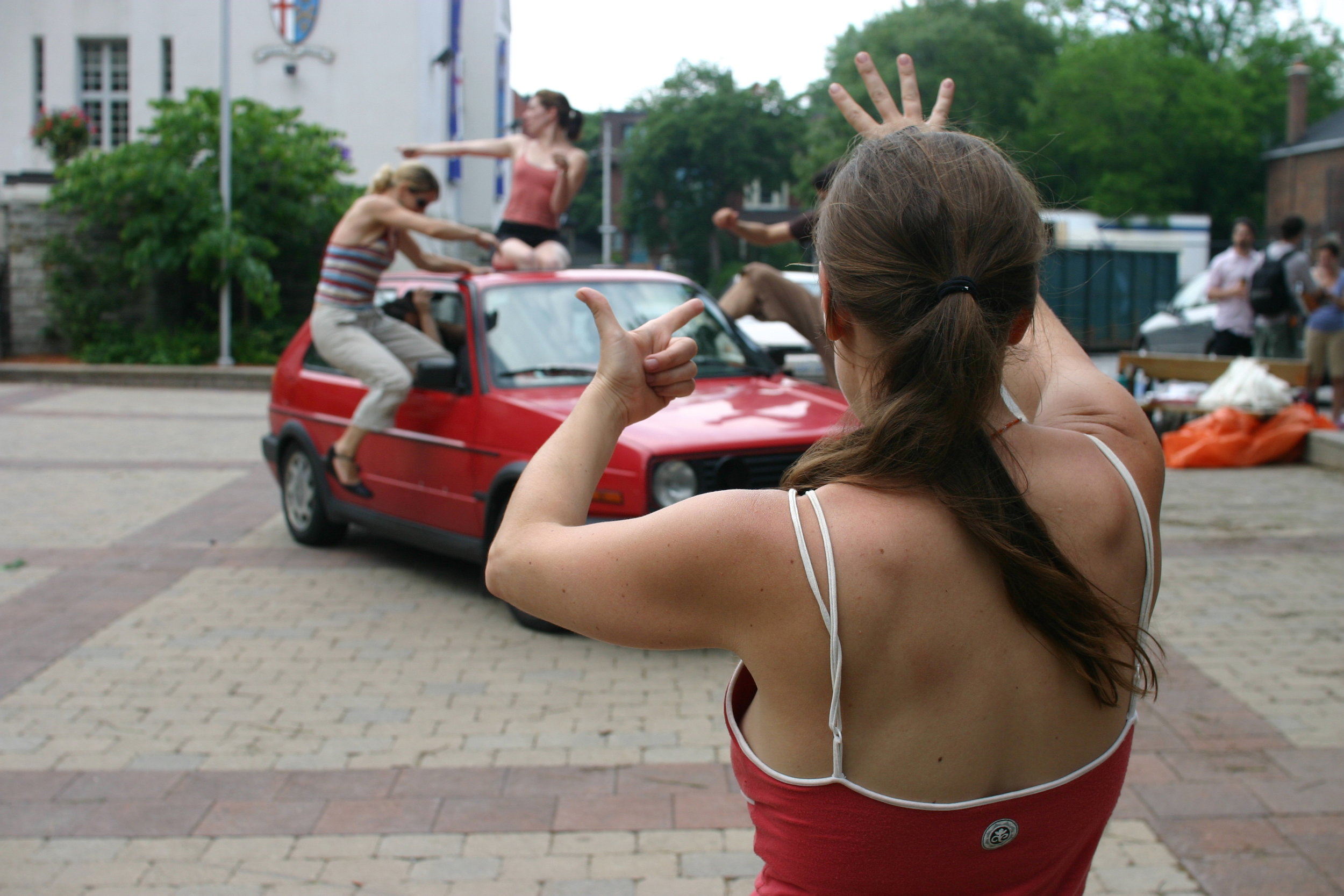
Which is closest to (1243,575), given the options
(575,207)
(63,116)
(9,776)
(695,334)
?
(695,334)

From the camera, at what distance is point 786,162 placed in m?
65.8

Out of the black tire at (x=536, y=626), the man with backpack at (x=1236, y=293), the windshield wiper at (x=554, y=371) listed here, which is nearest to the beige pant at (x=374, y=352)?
the windshield wiper at (x=554, y=371)

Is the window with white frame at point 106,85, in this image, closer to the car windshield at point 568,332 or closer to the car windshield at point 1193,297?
the car windshield at point 1193,297

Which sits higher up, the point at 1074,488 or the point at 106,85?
the point at 106,85

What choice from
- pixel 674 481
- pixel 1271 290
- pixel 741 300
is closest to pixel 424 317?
pixel 741 300

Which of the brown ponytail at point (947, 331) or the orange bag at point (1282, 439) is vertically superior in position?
the brown ponytail at point (947, 331)

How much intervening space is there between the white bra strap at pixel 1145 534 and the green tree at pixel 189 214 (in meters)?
19.7

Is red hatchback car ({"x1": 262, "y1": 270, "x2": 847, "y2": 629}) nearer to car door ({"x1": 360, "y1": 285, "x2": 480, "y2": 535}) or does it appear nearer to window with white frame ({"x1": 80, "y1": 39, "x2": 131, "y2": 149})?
car door ({"x1": 360, "y1": 285, "x2": 480, "y2": 535})

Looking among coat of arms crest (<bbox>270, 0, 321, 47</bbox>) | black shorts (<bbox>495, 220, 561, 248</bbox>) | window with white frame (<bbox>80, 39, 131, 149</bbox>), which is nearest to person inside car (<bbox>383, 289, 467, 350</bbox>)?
black shorts (<bbox>495, 220, 561, 248</bbox>)

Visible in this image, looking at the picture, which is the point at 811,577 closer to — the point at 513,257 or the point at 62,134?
the point at 513,257

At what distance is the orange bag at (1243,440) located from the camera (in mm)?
10914

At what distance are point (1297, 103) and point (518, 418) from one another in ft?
167

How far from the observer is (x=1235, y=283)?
42.2 feet

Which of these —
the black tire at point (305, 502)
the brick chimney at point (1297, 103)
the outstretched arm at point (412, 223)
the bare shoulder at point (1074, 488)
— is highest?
the brick chimney at point (1297, 103)
